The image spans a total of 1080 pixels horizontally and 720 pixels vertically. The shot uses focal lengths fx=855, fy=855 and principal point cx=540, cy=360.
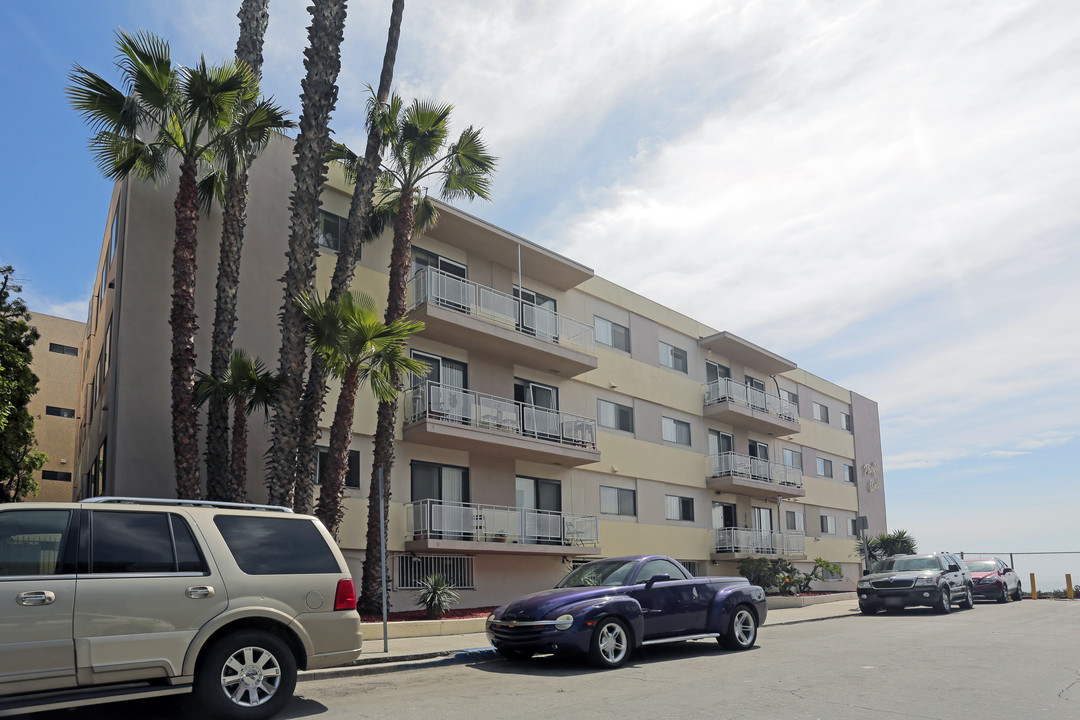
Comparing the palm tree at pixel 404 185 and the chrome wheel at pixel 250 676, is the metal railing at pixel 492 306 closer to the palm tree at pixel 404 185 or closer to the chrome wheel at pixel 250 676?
the palm tree at pixel 404 185

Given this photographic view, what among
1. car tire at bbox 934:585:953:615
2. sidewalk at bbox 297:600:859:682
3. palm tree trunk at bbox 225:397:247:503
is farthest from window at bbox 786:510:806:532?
palm tree trunk at bbox 225:397:247:503

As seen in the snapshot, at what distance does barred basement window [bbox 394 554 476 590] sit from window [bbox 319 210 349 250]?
7528 mm

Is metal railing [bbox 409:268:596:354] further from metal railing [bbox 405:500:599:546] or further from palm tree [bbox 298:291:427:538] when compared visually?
metal railing [bbox 405:500:599:546]

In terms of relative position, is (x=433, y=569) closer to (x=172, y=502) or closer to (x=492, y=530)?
(x=492, y=530)

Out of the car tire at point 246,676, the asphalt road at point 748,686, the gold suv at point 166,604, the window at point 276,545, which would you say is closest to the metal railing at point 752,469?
the asphalt road at point 748,686

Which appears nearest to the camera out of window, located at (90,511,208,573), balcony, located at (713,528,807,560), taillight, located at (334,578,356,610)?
window, located at (90,511,208,573)

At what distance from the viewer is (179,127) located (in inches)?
605

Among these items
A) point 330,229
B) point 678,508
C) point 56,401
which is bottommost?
point 678,508

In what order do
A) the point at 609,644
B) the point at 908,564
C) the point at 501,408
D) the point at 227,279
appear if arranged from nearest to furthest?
the point at 609,644, the point at 227,279, the point at 501,408, the point at 908,564

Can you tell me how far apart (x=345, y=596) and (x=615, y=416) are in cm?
2014

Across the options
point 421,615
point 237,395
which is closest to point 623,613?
point 421,615

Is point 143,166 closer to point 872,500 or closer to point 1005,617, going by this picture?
point 1005,617

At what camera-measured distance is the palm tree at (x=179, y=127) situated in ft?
48.8

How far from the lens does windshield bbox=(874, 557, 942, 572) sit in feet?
72.7
